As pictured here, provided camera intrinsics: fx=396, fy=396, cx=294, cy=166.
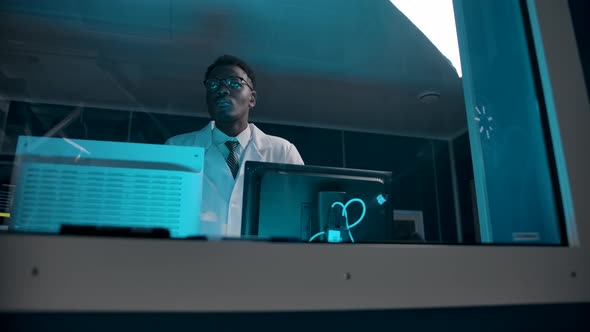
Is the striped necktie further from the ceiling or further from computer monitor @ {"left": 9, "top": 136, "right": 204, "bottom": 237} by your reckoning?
computer monitor @ {"left": 9, "top": 136, "right": 204, "bottom": 237}

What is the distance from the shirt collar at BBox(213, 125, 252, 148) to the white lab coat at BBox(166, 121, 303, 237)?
0.10 ft

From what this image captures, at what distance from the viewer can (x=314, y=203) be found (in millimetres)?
1255

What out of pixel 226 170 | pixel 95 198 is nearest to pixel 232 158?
pixel 226 170

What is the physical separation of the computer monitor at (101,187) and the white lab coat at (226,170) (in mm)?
875

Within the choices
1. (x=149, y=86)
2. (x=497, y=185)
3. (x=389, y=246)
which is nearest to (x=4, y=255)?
(x=389, y=246)

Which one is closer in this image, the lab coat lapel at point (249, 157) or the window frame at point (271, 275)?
the window frame at point (271, 275)

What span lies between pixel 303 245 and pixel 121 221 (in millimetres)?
462

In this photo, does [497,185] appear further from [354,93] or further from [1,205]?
[354,93]

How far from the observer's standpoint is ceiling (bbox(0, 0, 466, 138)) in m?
3.22

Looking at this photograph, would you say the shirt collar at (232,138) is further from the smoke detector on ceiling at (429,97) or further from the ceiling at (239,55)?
the smoke detector on ceiling at (429,97)

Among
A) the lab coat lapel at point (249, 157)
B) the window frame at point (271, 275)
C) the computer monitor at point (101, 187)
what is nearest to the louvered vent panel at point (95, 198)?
the computer monitor at point (101, 187)

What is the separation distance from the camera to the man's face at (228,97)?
277 cm

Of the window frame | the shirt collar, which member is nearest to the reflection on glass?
the shirt collar

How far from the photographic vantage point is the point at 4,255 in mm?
430
